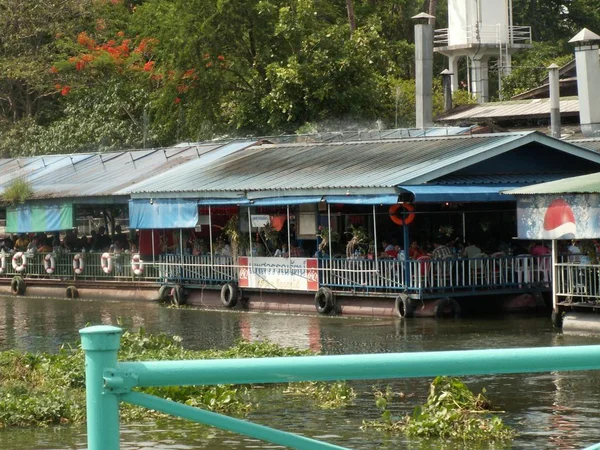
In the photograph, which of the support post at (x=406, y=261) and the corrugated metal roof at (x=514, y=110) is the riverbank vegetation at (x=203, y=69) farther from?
the support post at (x=406, y=261)

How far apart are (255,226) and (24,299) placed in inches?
319

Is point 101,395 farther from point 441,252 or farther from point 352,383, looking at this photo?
point 441,252

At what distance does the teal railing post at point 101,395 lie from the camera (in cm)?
327

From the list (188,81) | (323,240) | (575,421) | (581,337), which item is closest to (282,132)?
(188,81)

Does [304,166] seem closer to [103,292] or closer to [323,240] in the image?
[323,240]

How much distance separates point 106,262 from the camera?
108ft

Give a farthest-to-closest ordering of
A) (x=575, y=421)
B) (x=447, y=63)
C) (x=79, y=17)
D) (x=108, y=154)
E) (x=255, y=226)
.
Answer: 1. (x=447, y=63)
2. (x=79, y=17)
3. (x=108, y=154)
4. (x=255, y=226)
5. (x=575, y=421)

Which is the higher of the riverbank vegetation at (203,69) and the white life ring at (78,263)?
the riverbank vegetation at (203,69)

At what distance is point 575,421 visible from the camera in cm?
1229

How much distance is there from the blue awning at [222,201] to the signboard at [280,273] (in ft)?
4.82

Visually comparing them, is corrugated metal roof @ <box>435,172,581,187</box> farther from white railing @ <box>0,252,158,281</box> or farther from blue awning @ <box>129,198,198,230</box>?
white railing @ <box>0,252,158,281</box>

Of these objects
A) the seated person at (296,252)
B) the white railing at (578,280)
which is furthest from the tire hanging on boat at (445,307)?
the seated person at (296,252)

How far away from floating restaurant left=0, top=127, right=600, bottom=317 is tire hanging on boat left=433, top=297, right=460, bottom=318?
1.1 inches

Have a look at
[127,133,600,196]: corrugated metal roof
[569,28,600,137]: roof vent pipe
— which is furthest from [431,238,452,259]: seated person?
[569,28,600,137]: roof vent pipe
